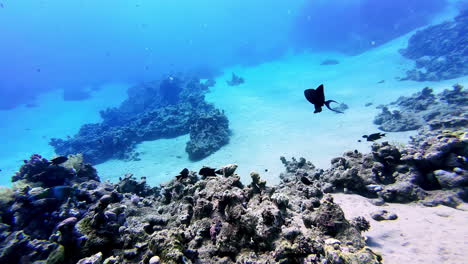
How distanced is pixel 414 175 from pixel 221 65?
61681 mm

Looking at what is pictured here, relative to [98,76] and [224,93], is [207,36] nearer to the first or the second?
[98,76]

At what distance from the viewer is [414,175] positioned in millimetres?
5270

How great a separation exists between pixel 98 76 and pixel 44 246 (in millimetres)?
86703

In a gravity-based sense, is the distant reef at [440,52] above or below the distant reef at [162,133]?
above

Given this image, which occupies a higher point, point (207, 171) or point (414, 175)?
point (207, 171)

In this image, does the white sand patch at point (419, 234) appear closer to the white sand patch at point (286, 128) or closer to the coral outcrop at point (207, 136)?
the white sand patch at point (286, 128)

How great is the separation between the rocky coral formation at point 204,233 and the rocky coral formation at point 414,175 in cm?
178

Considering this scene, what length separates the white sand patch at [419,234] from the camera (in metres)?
3.13

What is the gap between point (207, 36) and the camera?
113 meters

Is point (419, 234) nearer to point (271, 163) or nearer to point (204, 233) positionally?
point (204, 233)

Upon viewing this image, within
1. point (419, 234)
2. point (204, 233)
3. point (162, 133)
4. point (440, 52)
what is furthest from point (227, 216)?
point (440, 52)

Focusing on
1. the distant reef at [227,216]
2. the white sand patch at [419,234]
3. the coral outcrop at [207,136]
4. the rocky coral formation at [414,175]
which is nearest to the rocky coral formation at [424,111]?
the rocky coral formation at [414,175]

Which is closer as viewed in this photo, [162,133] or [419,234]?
[419,234]

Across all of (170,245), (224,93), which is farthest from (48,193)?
(224,93)
